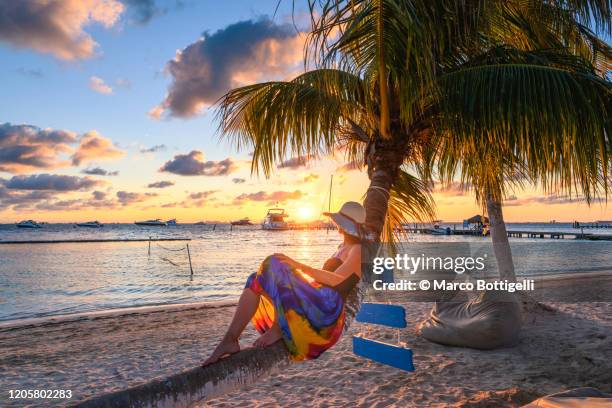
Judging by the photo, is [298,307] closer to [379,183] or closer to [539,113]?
[379,183]

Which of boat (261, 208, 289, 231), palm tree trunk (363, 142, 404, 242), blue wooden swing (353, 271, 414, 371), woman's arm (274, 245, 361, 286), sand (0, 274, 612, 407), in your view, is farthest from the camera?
boat (261, 208, 289, 231)

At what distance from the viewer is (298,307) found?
3.04 meters

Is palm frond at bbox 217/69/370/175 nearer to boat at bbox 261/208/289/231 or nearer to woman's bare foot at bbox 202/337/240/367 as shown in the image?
woman's bare foot at bbox 202/337/240/367

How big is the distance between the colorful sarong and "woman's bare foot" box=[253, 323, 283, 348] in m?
0.05

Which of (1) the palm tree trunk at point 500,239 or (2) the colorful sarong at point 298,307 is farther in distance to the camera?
(1) the palm tree trunk at point 500,239

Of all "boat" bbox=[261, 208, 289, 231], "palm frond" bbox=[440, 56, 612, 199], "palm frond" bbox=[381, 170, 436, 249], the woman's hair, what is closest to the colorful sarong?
the woman's hair

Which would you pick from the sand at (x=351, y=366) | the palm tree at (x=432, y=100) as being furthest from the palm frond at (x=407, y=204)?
the sand at (x=351, y=366)

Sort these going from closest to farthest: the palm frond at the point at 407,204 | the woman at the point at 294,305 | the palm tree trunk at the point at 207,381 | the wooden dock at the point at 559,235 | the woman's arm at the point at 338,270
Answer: the palm tree trunk at the point at 207,381
the woman at the point at 294,305
the woman's arm at the point at 338,270
the palm frond at the point at 407,204
the wooden dock at the point at 559,235

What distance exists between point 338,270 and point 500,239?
6.41 metres

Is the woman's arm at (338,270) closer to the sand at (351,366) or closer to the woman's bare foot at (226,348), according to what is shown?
the woman's bare foot at (226,348)

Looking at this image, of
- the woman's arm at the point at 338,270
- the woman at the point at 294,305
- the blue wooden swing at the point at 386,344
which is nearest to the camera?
the woman at the point at 294,305

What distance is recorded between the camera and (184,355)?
774cm

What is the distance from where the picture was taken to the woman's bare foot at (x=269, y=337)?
3027 millimetres

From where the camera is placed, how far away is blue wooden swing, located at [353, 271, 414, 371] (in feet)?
16.0
